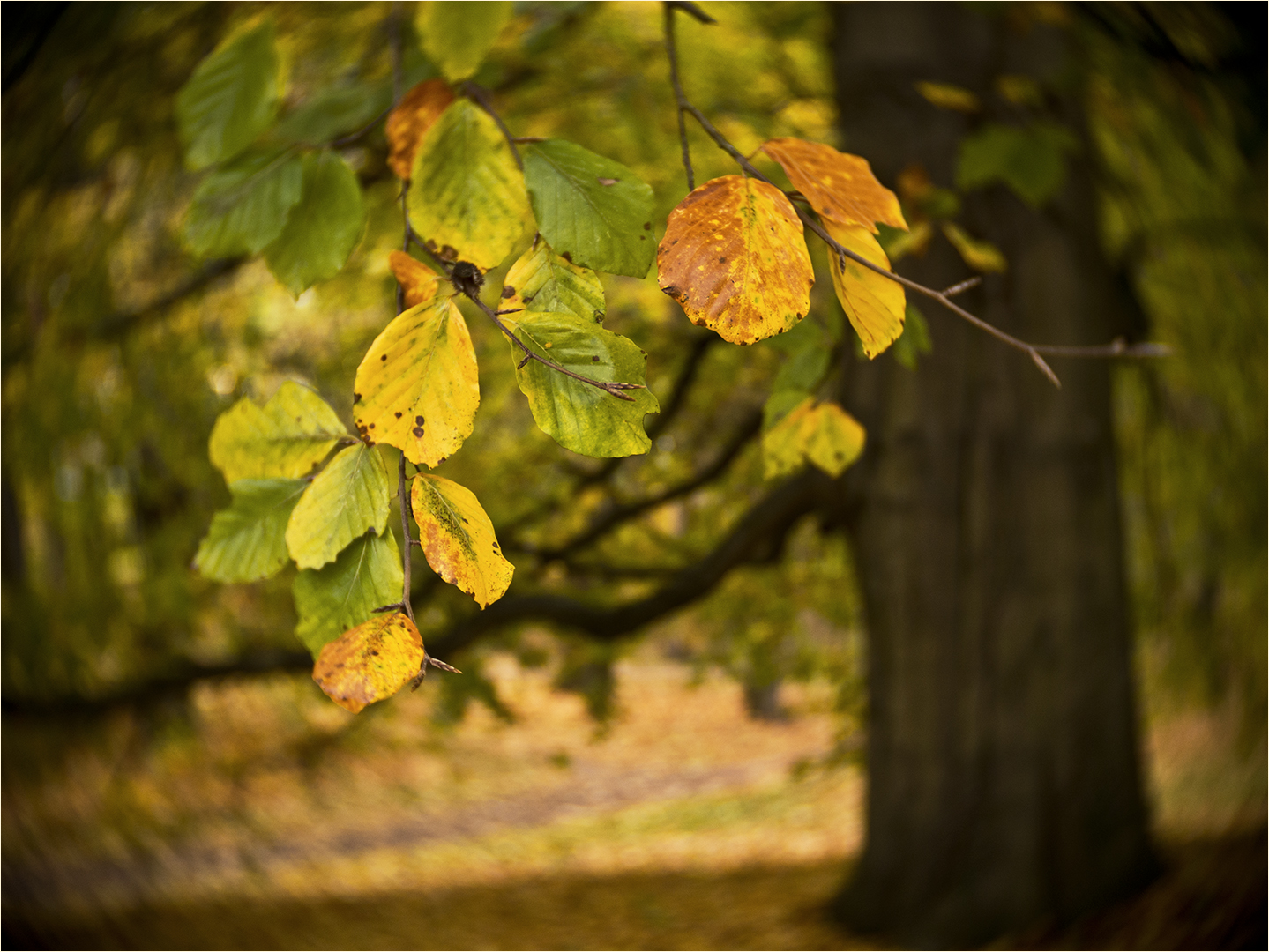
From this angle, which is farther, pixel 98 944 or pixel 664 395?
pixel 98 944

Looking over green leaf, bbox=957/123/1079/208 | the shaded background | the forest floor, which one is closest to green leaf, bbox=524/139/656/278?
the shaded background

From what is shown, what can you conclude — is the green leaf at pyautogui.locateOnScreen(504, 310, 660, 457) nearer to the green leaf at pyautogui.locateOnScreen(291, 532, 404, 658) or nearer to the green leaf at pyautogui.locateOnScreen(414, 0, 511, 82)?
the green leaf at pyautogui.locateOnScreen(291, 532, 404, 658)

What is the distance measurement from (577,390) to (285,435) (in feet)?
0.61

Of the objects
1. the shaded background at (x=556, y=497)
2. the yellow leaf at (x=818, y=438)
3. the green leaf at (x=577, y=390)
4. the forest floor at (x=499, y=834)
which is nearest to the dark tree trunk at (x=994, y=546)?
the shaded background at (x=556, y=497)

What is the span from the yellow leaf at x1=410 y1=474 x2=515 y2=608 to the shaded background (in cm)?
102

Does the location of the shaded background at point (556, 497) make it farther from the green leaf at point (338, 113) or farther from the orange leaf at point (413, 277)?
the orange leaf at point (413, 277)

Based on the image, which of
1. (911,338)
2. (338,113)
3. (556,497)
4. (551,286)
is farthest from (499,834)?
(551,286)

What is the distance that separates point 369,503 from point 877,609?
5.42ft

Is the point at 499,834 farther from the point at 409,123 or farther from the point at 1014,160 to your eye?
the point at 409,123

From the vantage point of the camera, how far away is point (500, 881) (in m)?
3.69

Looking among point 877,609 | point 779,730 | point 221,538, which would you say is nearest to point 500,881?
point 779,730

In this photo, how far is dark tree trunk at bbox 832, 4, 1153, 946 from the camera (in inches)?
68.5

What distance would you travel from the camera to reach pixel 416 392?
38cm

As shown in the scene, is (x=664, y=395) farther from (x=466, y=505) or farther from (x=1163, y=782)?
(x=1163, y=782)
